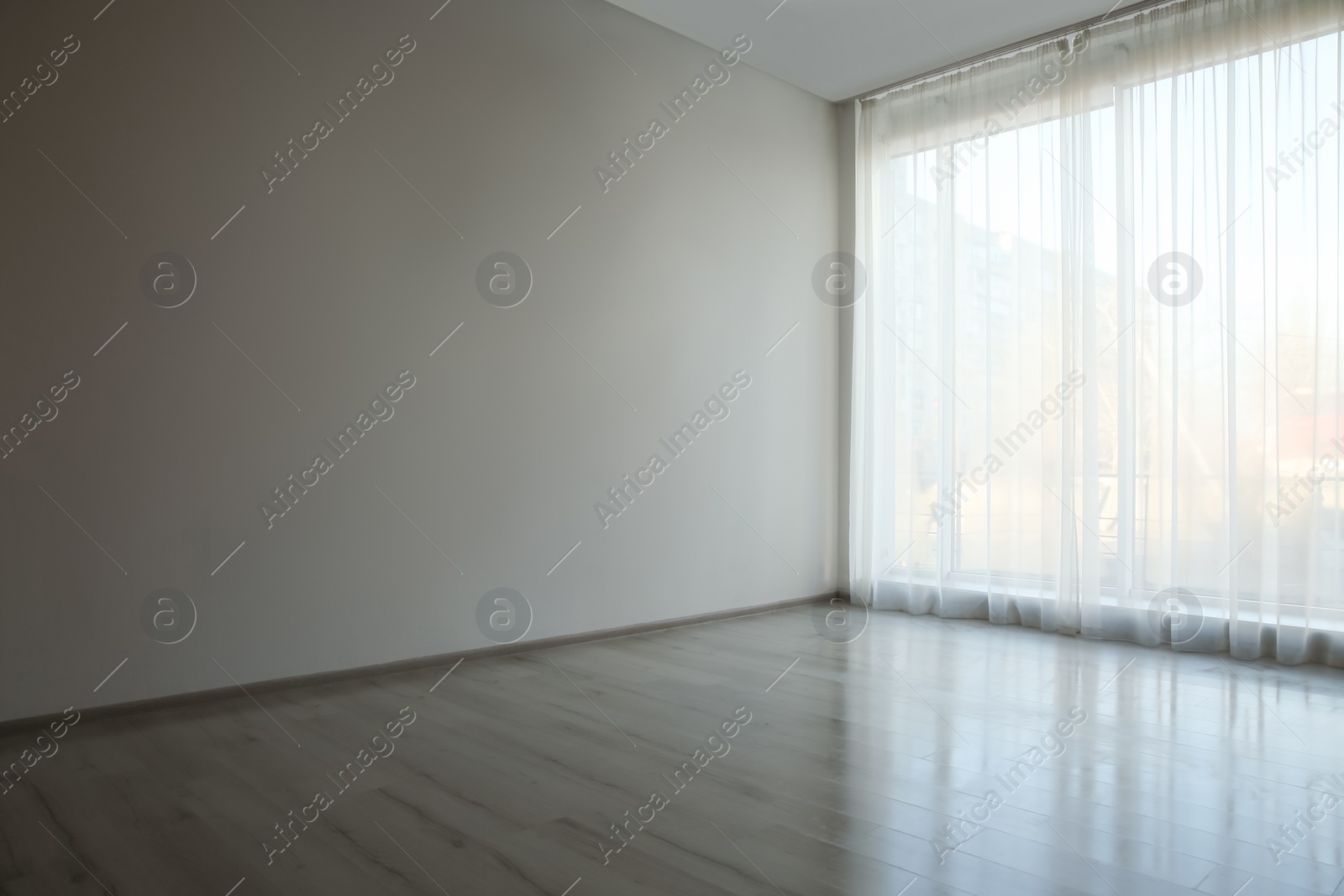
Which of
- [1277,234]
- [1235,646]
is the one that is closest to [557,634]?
[1235,646]

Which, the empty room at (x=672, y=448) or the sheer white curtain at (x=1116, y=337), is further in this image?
the sheer white curtain at (x=1116, y=337)

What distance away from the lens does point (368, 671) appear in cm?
375

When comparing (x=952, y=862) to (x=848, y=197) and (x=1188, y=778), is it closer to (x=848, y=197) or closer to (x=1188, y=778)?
(x=1188, y=778)

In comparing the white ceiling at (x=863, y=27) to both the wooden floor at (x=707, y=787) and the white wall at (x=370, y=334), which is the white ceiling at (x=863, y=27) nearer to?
the white wall at (x=370, y=334)

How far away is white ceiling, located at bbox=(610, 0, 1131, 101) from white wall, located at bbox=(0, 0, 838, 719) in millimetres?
204

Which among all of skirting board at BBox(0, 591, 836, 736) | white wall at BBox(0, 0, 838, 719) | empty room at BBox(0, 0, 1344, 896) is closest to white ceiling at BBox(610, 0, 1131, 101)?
empty room at BBox(0, 0, 1344, 896)

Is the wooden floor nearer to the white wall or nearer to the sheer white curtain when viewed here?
the white wall

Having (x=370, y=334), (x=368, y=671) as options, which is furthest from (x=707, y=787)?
(x=370, y=334)

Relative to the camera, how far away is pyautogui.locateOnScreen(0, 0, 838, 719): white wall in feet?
10.1

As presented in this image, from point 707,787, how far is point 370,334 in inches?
89.5

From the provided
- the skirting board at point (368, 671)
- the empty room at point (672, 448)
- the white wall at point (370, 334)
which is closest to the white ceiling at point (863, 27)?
the empty room at point (672, 448)

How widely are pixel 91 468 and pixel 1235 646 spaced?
4623 mm

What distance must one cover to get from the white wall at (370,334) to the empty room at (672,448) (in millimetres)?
18

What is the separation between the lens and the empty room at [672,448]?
240 centimetres
